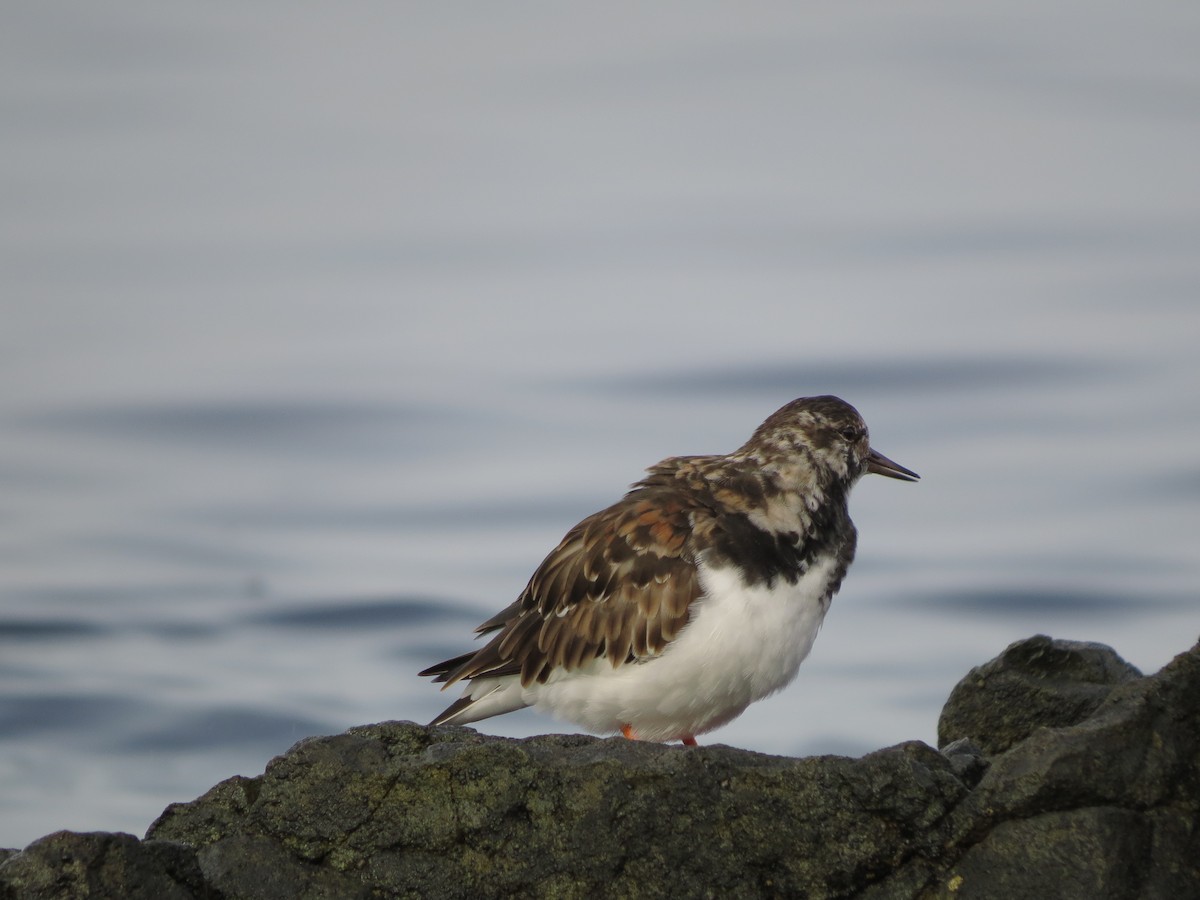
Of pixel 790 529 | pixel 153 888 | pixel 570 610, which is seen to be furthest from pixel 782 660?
pixel 153 888

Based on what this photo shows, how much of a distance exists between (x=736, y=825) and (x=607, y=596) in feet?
7.30

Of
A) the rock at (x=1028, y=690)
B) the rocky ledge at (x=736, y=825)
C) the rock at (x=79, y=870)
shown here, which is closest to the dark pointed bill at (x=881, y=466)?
the rock at (x=1028, y=690)

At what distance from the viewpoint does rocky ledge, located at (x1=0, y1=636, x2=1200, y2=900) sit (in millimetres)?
3383

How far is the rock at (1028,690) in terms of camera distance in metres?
4.83

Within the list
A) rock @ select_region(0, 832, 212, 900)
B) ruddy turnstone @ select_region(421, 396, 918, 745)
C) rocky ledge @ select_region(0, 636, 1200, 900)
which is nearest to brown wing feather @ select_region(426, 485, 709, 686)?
ruddy turnstone @ select_region(421, 396, 918, 745)

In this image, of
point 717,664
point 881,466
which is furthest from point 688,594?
point 881,466

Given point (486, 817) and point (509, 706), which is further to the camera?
point (509, 706)

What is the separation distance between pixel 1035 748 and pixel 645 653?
6.91 feet

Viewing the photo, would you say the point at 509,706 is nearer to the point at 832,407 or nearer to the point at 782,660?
the point at 782,660

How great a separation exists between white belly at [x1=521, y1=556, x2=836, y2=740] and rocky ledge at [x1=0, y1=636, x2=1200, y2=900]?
1.70 metres

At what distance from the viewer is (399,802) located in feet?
11.8

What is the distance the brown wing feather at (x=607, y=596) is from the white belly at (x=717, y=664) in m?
0.07

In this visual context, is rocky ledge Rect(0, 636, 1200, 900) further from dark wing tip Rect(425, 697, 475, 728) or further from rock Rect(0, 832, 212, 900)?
dark wing tip Rect(425, 697, 475, 728)

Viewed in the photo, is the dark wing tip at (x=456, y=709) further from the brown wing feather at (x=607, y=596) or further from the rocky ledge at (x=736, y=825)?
the rocky ledge at (x=736, y=825)
